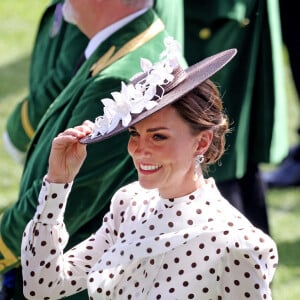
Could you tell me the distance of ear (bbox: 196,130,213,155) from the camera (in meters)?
3.28

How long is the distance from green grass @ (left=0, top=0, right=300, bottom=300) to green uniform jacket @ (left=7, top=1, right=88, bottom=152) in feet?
4.76

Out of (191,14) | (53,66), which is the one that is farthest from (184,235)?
(191,14)

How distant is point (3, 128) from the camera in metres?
8.00

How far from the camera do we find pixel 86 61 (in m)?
4.19

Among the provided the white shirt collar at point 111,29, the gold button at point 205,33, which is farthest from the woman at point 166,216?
the gold button at point 205,33

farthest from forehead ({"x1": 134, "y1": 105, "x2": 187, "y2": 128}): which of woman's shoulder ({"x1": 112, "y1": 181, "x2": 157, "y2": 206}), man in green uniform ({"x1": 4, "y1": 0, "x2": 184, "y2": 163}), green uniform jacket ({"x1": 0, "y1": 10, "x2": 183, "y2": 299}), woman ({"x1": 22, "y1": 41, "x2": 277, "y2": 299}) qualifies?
man in green uniform ({"x1": 4, "y1": 0, "x2": 184, "y2": 163})

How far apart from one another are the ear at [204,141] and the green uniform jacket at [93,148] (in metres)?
0.73

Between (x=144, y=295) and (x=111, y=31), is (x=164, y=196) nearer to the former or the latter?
(x=144, y=295)

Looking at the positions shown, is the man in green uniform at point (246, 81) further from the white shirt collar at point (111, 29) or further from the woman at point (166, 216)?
the woman at point (166, 216)

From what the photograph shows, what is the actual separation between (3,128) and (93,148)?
13.4ft

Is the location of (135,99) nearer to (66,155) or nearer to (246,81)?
(66,155)

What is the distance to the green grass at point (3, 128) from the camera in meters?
5.96

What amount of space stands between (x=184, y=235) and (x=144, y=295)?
17cm

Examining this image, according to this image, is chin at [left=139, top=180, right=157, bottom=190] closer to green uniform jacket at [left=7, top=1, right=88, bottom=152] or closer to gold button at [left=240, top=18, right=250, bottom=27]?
green uniform jacket at [left=7, top=1, right=88, bottom=152]
